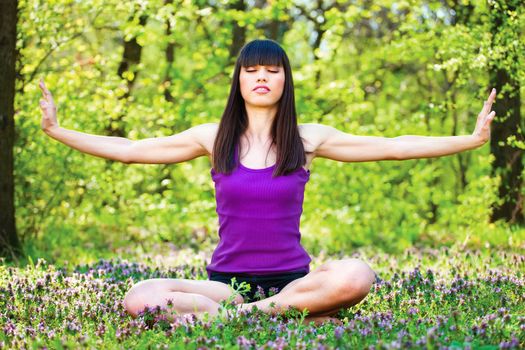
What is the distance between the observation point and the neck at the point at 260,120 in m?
4.51

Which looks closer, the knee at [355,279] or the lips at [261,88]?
the knee at [355,279]

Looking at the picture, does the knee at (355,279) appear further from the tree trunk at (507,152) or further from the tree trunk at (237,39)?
the tree trunk at (237,39)

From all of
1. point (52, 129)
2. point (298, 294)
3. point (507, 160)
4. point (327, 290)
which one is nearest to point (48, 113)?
point (52, 129)

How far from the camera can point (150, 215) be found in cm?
878

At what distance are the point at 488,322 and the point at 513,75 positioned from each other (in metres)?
3.66

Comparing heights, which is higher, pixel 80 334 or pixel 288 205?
pixel 288 205

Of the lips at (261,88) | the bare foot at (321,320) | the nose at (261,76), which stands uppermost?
the nose at (261,76)

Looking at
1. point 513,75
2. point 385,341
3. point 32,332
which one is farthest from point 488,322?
point 513,75

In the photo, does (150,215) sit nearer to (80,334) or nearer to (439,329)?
(80,334)

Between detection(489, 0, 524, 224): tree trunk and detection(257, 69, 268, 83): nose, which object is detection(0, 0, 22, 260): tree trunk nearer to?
detection(257, 69, 268, 83): nose

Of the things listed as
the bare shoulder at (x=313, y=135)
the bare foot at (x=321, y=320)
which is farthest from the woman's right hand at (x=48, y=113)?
the bare foot at (x=321, y=320)

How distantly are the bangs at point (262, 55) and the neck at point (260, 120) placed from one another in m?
0.28

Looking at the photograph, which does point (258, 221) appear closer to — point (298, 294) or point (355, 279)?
point (298, 294)

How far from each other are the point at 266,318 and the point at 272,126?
4.39 ft
